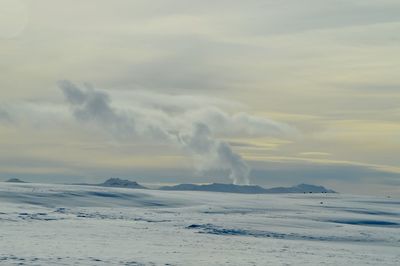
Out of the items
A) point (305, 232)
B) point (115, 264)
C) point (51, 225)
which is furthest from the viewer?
point (305, 232)

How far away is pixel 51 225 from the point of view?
35156mm

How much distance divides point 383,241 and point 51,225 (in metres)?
18.3

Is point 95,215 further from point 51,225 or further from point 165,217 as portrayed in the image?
point 51,225

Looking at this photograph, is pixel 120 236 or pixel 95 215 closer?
pixel 120 236

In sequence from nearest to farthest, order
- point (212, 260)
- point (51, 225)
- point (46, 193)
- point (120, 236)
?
point (212, 260), point (120, 236), point (51, 225), point (46, 193)

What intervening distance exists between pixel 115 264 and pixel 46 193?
130ft

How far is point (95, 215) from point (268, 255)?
19051 mm

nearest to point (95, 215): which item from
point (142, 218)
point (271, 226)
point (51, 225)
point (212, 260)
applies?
point (142, 218)

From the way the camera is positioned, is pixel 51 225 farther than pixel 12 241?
Yes

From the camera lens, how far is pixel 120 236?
3180 centimetres

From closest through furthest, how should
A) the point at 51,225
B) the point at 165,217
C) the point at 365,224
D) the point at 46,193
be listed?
1. the point at 51,225
2. the point at 165,217
3. the point at 365,224
4. the point at 46,193

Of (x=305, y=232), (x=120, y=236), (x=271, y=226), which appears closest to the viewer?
(x=120, y=236)

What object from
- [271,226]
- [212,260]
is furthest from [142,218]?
[212,260]

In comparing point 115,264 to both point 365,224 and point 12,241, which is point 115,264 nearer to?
point 12,241
